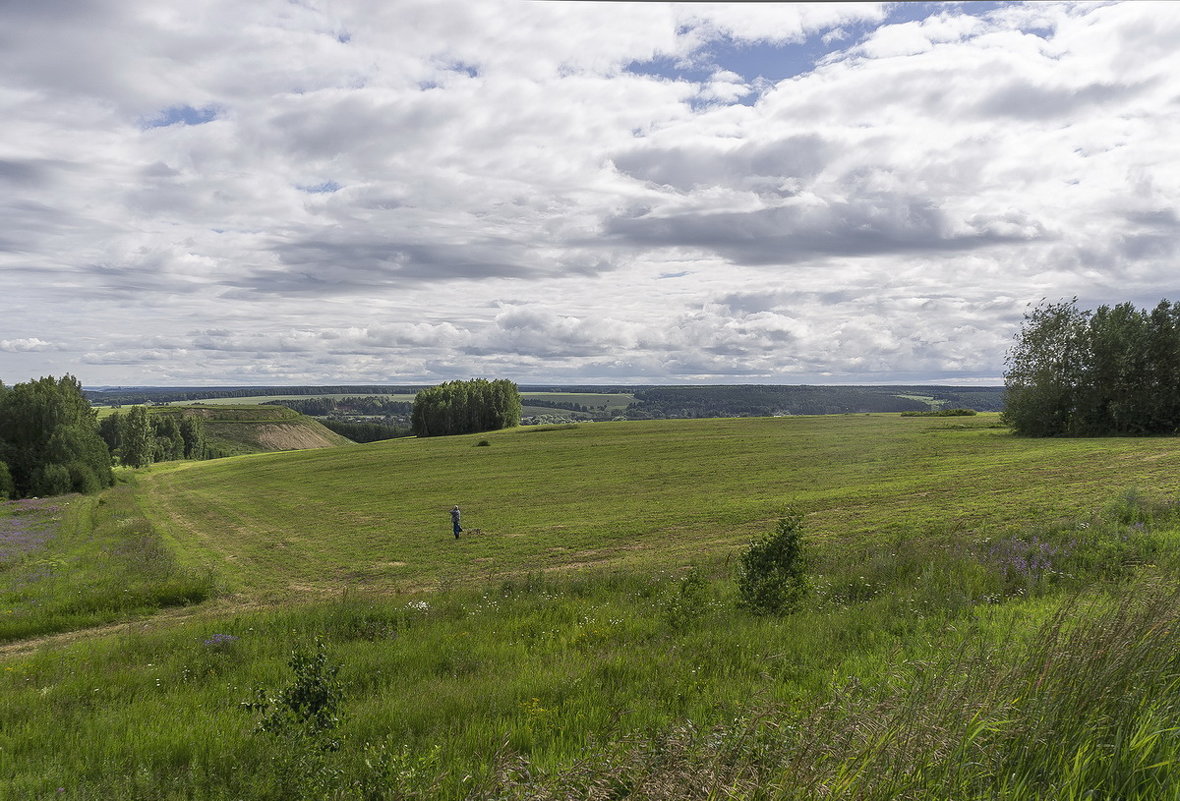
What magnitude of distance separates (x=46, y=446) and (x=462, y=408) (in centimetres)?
8591

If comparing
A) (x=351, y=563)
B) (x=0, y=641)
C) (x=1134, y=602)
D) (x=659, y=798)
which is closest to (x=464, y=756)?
(x=659, y=798)

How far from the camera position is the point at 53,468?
67.2m

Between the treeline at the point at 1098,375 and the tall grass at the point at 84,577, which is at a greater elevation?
the treeline at the point at 1098,375

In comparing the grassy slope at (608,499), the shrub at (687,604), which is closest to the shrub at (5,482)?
the grassy slope at (608,499)

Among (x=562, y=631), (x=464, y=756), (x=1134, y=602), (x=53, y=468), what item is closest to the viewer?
(x=1134, y=602)

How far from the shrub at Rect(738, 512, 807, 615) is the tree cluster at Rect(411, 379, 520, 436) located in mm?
140377

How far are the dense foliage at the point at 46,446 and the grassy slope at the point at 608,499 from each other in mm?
7534

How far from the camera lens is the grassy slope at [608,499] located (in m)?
26.9

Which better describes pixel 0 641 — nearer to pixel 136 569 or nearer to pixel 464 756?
pixel 136 569

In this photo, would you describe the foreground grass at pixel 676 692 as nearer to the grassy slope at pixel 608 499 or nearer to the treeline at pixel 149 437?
the grassy slope at pixel 608 499

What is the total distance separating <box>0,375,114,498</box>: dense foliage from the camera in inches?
2675

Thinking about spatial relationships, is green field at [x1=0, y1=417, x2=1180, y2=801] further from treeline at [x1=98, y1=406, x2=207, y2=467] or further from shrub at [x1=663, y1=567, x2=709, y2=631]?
treeline at [x1=98, y1=406, x2=207, y2=467]

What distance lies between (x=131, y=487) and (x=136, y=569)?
61399 millimetres

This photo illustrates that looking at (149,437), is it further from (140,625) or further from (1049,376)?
(1049,376)
